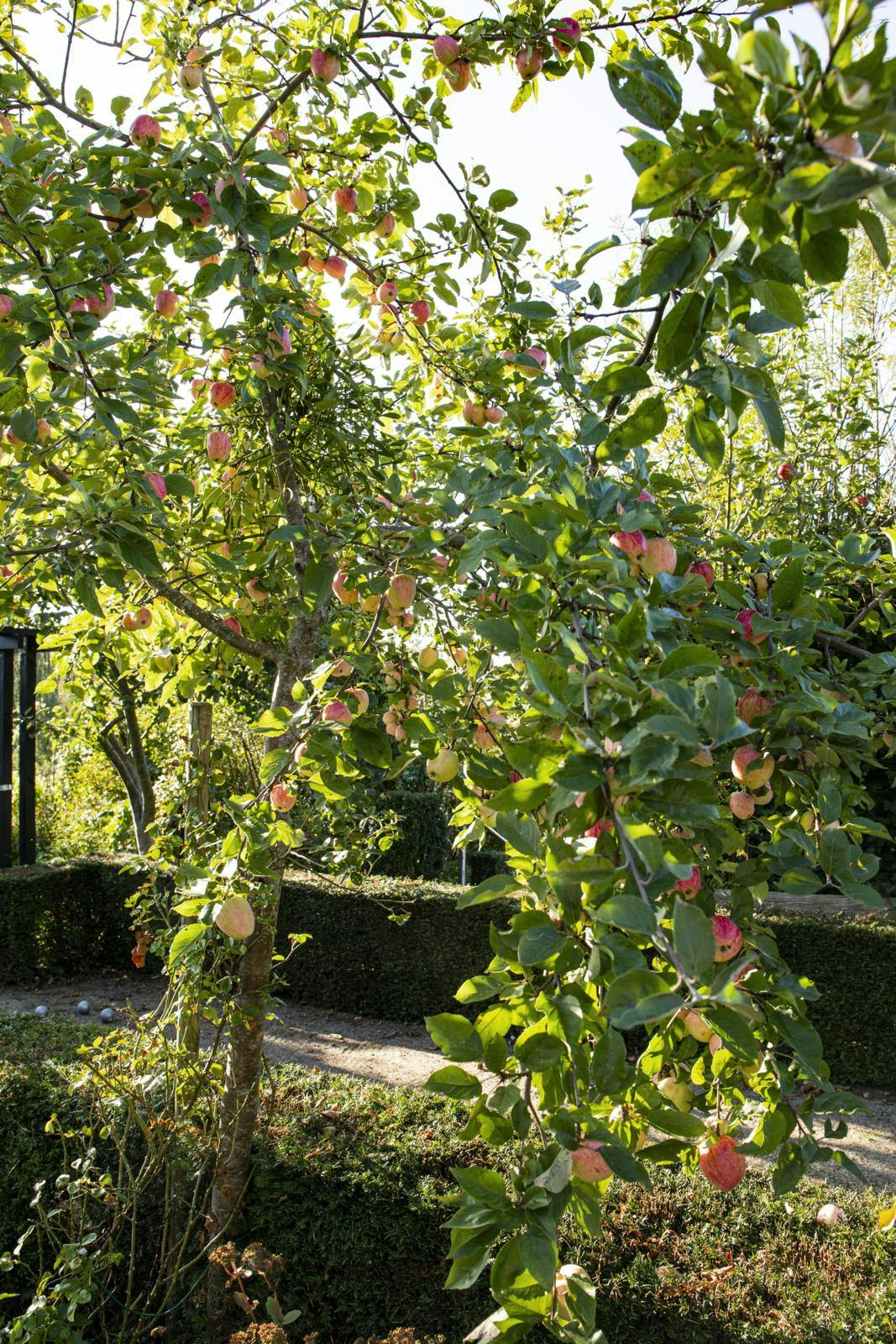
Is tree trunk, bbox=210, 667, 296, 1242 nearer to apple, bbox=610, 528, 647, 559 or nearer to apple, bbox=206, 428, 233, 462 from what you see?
apple, bbox=206, 428, 233, 462

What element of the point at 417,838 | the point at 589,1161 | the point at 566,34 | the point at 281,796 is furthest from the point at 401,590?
the point at 417,838

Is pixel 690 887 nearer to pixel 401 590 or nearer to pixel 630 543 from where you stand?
pixel 630 543

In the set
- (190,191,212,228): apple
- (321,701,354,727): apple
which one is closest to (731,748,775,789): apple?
(321,701,354,727): apple

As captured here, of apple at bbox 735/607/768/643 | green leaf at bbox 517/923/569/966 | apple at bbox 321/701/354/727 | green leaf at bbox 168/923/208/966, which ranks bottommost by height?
green leaf at bbox 168/923/208/966

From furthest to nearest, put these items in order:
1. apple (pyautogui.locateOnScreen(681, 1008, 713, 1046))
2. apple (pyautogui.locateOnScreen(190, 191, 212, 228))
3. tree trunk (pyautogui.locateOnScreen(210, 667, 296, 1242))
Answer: tree trunk (pyautogui.locateOnScreen(210, 667, 296, 1242)) < apple (pyautogui.locateOnScreen(190, 191, 212, 228)) < apple (pyautogui.locateOnScreen(681, 1008, 713, 1046))

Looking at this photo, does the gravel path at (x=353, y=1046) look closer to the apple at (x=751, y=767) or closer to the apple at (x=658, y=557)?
the apple at (x=751, y=767)

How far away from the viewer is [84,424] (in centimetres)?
193

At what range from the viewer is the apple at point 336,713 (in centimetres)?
153

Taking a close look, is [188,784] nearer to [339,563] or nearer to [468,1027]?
[339,563]

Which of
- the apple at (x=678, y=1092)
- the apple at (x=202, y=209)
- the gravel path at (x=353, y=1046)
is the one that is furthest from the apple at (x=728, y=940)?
the gravel path at (x=353, y=1046)

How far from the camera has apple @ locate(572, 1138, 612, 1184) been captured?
3.06ft

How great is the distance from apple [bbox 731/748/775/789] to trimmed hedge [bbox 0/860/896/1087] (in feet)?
13.6

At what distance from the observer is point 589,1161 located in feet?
3.09

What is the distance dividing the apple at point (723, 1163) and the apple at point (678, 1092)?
0.08 meters
